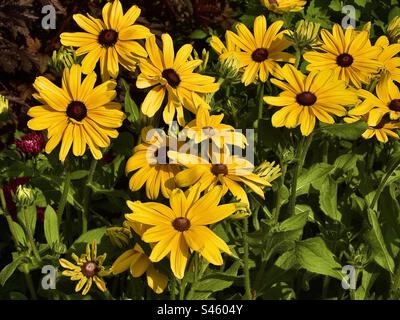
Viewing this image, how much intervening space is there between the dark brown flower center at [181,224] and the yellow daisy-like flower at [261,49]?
58 cm

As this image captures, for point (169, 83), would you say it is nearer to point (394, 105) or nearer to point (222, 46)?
point (222, 46)

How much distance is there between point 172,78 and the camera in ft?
4.91

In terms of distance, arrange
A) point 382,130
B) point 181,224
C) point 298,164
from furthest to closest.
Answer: point 382,130 → point 298,164 → point 181,224

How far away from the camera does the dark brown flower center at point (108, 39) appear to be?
5.18 ft

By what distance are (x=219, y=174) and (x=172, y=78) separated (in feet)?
1.00

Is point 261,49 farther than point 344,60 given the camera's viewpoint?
Yes

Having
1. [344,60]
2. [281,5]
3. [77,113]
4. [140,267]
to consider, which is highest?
[281,5]

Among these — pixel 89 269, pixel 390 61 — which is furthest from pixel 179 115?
pixel 390 61

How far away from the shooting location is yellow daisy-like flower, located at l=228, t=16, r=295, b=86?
5.70 feet

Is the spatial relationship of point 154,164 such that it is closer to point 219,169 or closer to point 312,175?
point 219,169

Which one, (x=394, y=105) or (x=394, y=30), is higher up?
(x=394, y=30)

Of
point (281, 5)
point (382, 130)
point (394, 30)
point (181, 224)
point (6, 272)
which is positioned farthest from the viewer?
point (281, 5)

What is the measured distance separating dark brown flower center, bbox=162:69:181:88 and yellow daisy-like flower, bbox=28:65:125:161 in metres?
0.14
